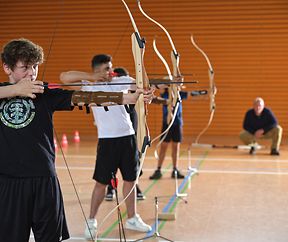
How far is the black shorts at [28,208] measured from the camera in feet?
6.77

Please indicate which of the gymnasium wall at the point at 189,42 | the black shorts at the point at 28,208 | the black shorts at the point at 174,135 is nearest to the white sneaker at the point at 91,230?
Answer: the black shorts at the point at 28,208

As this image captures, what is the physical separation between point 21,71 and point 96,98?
34 centimetres

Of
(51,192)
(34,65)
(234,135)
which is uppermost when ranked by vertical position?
(34,65)

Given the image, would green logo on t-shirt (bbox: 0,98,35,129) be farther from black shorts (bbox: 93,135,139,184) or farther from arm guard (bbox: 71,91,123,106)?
black shorts (bbox: 93,135,139,184)

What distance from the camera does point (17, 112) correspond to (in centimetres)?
206

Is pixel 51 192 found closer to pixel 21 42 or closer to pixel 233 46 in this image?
pixel 21 42

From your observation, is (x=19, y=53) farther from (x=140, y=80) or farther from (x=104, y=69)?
(x=104, y=69)

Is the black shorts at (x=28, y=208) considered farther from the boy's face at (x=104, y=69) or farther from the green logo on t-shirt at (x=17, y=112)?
the boy's face at (x=104, y=69)

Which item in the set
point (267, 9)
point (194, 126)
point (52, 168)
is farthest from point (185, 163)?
point (52, 168)

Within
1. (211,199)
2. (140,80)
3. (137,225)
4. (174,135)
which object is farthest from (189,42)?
(140,80)

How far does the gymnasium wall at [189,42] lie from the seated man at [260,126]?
1.42 m

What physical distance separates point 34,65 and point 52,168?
0.45 m

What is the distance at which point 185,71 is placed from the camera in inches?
372

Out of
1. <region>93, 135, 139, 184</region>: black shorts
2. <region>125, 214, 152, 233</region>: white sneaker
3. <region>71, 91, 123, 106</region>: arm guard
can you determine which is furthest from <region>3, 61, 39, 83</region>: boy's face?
<region>125, 214, 152, 233</region>: white sneaker
